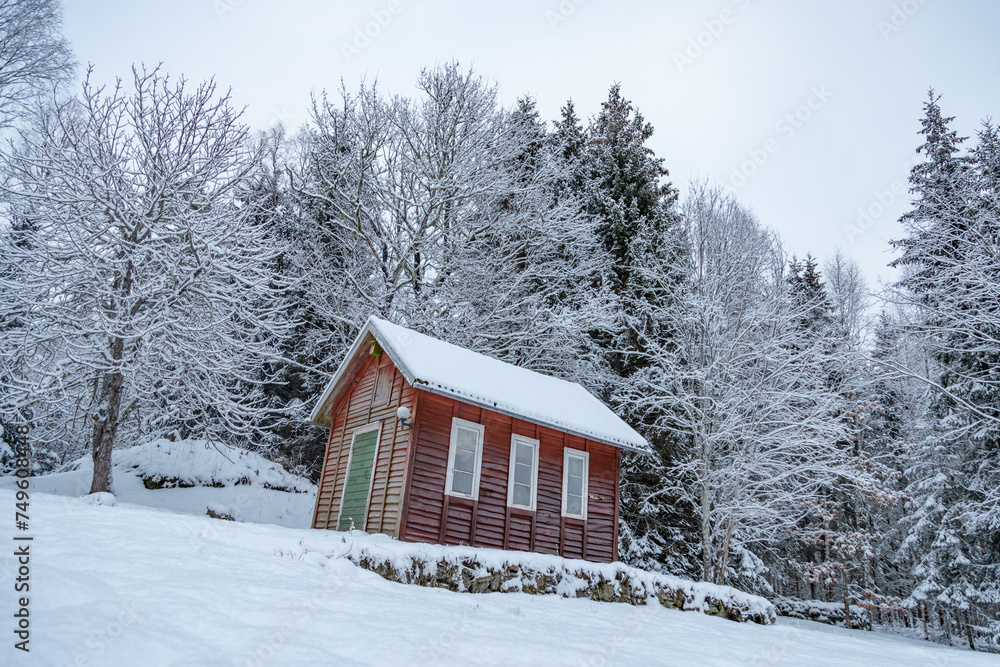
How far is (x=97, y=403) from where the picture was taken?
1223 centimetres

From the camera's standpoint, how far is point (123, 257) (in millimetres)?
11898

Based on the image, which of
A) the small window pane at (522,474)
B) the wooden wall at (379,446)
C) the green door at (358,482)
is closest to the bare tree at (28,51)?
the wooden wall at (379,446)

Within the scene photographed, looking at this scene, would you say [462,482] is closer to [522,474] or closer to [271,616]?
[522,474]

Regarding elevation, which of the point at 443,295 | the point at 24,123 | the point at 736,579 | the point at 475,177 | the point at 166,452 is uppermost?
the point at 475,177

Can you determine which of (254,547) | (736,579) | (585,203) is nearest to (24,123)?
(254,547)

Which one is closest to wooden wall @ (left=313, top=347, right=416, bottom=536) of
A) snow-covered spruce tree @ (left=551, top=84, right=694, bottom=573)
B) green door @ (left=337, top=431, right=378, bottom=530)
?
green door @ (left=337, top=431, right=378, bottom=530)

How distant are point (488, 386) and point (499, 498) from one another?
92.3 inches

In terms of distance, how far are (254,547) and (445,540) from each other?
4.42 m

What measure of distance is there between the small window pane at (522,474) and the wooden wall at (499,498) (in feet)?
0.97

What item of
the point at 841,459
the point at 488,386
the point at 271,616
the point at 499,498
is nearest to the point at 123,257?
the point at 488,386

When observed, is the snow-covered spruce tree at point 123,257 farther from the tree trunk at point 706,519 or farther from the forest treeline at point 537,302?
the tree trunk at point 706,519

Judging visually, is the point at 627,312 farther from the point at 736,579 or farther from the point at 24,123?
the point at 24,123

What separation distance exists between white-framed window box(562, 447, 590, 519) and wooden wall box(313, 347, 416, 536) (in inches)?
158

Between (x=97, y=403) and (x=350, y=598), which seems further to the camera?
(x=97, y=403)
